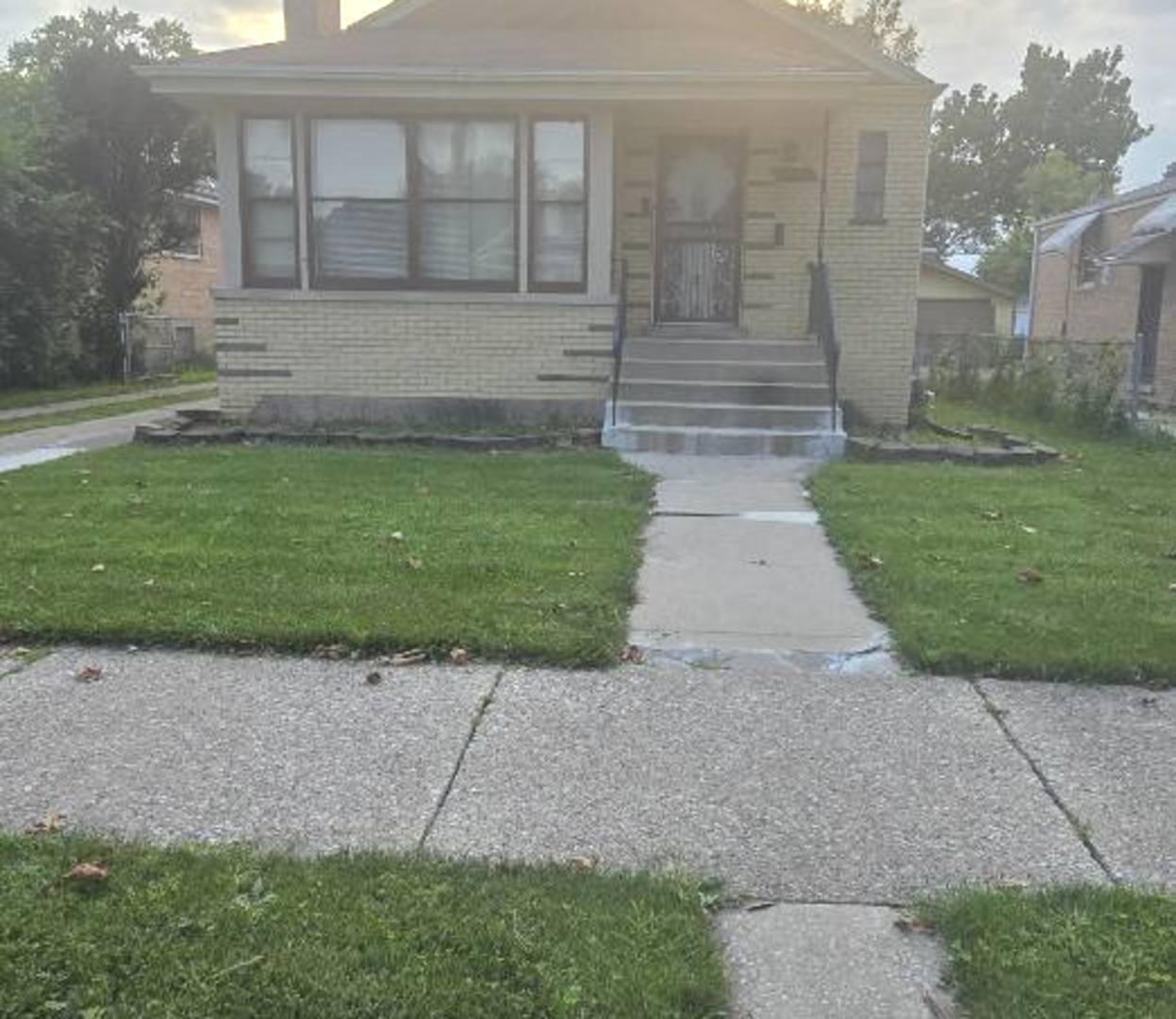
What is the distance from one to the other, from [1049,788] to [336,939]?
236cm

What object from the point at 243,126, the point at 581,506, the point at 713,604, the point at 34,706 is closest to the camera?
the point at 34,706

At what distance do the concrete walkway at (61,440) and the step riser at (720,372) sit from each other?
214 inches

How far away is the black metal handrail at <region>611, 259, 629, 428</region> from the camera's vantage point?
1136 centimetres

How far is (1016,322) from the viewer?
42.8 metres

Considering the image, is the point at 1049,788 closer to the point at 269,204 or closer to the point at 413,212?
the point at 413,212

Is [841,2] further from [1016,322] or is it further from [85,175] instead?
[85,175]

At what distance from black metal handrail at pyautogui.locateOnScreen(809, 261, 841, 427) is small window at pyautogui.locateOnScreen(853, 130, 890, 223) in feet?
2.80

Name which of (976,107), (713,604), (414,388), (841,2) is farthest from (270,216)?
(976,107)

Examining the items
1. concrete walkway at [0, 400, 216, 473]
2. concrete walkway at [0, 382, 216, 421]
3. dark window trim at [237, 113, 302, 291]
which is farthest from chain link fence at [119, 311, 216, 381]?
dark window trim at [237, 113, 302, 291]

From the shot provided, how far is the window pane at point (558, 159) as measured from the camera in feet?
38.9

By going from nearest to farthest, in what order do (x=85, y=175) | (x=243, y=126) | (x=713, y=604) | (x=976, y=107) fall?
(x=713, y=604) → (x=243, y=126) → (x=85, y=175) → (x=976, y=107)

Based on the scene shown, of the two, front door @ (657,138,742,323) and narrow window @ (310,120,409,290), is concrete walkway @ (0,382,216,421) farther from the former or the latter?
front door @ (657,138,742,323)

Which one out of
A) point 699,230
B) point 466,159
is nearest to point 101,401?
point 466,159

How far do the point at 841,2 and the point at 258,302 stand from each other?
4387 cm
